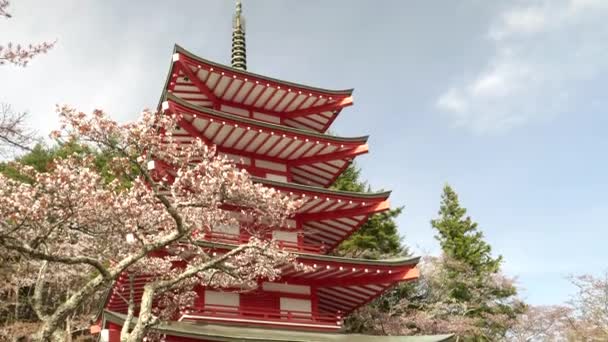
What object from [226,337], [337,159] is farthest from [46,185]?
[337,159]

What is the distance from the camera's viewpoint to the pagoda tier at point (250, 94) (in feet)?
61.8

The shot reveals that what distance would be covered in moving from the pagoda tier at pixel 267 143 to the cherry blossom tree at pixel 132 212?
2.73 m

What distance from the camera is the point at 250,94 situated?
2022 centimetres

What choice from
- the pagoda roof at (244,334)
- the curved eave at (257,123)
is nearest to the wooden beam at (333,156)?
the curved eave at (257,123)

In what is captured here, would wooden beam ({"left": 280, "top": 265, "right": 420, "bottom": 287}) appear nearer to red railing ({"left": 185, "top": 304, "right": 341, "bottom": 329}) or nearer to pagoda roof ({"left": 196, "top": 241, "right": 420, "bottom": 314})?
pagoda roof ({"left": 196, "top": 241, "right": 420, "bottom": 314})

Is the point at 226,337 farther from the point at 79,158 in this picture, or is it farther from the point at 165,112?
the point at 165,112

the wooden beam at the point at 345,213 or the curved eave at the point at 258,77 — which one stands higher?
the curved eave at the point at 258,77

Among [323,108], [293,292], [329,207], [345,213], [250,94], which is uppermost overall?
[250,94]

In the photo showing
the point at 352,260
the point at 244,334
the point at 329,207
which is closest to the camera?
the point at 244,334

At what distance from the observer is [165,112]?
1712cm

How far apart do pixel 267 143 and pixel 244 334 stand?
7.06 meters

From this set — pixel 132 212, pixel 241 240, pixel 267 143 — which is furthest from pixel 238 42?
pixel 132 212

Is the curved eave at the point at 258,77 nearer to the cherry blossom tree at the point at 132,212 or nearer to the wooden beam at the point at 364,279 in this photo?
the cherry blossom tree at the point at 132,212

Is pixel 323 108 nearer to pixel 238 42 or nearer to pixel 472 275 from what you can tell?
pixel 238 42
